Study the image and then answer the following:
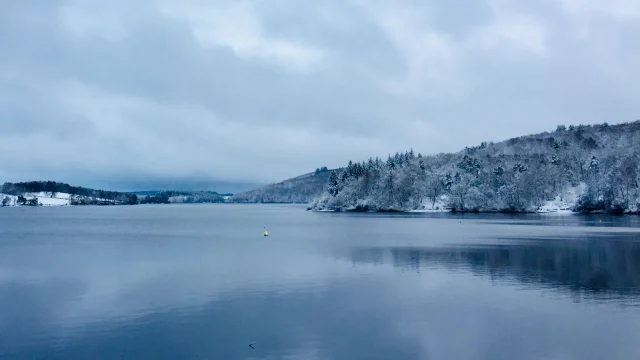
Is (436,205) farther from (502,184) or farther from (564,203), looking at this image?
(564,203)

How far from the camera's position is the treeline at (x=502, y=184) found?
139m

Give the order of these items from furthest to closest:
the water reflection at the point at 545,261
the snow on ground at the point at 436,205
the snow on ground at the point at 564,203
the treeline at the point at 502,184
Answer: the snow on ground at the point at 436,205
the snow on ground at the point at 564,203
the treeline at the point at 502,184
the water reflection at the point at 545,261

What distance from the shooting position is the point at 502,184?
168 metres

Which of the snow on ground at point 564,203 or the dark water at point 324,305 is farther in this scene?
the snow on ground at point 564,203

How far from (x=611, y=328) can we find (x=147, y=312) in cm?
2176

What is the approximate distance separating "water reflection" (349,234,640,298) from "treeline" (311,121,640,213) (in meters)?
88.3

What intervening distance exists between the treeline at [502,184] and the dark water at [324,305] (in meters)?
103

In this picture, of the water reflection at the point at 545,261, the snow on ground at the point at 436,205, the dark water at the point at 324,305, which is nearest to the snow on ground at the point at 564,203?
Answer: the snow on ground at the point at 436,205

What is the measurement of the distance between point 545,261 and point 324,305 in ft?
81.7

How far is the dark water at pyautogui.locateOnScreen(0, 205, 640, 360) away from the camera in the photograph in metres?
19.7

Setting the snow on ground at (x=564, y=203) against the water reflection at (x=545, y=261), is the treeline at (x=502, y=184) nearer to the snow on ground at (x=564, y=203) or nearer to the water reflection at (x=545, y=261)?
the snow on ground at (x=564, y=203)

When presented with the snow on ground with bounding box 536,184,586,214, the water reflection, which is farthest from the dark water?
the snow on ground with bounding box 536,184,586,214

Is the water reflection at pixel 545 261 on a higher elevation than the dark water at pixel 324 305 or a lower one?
higher

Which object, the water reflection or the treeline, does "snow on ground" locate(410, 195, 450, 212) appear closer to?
the treeline
